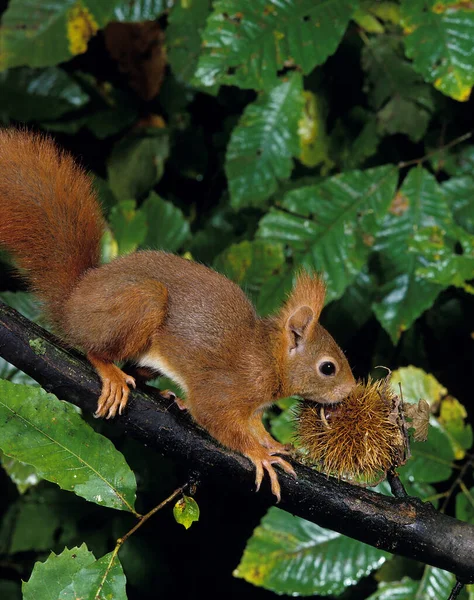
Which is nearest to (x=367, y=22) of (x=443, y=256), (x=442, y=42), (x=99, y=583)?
(x=442, y=42)

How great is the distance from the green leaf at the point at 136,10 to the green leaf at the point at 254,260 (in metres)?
0.86

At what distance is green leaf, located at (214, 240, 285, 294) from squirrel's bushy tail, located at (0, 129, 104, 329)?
0.57 metres

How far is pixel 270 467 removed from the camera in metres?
1.56

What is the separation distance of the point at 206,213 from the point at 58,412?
74.9 inches

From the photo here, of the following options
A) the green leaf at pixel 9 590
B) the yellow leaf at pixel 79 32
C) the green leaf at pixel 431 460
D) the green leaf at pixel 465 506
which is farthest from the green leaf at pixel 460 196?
the green leaf at pixel 9 590

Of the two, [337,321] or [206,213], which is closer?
[337,321]

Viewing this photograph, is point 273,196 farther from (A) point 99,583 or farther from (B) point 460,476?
(A) point 99,583

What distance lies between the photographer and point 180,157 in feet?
10.5

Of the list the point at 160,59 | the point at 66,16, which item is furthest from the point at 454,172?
the point at 66,16

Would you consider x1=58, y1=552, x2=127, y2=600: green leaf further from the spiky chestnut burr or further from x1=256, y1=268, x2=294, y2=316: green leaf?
x1=256, y1=268, x2=294, y2=316: green leaf

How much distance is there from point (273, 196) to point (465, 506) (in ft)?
4.08

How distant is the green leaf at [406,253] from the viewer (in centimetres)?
232

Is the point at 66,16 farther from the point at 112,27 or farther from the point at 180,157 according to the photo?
the point at 180,157

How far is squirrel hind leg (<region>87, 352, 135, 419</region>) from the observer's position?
4.90ft
